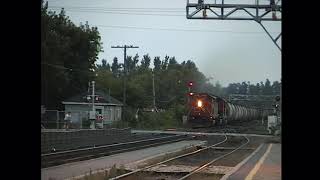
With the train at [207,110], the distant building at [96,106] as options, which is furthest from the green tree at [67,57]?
the train at [207,110]

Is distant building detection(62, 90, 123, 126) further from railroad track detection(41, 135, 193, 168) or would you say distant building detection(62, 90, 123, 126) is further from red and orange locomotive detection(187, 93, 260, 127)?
railroad track detection(41, 135, 193, 168)

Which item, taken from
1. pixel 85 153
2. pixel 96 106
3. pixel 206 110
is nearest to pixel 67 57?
pixel 96 106

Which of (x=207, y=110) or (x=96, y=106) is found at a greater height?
(x=96, y=106)

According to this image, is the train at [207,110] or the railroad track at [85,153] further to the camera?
the train at [207,110]

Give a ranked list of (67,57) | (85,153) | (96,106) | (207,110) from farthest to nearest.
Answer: (67,57)
(96,106)
(207,110)
(85,153)

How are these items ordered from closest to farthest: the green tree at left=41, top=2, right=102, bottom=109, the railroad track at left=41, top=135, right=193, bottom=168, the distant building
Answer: the railroad track at left=41, top=135, right=193, bottom=168 < the green tree at left=41, top=2, right=102, bottom=109 < the distant building

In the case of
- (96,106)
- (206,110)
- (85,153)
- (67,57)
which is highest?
(67,57)

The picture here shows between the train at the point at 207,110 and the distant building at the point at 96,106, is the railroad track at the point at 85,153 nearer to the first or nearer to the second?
the train at the point at 207,110

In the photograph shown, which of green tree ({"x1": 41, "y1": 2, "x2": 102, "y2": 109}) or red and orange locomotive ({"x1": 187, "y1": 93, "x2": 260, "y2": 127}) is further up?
green tree ({"x1": 41, "y1": 2, "x2": 102, "y2": 109})

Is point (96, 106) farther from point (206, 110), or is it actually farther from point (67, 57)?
point (206, 110)

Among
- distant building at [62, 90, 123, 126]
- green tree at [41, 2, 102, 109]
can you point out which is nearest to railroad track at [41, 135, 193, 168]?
distant building at [62, 90, 123, 126]

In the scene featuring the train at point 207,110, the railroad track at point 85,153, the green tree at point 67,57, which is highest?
the green tree at point 67,57

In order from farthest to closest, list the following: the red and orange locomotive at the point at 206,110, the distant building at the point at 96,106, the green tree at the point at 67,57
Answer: the distant building at the point at 96,106, the green tree at the point at 67,57, the red and orange locomotive at the point at 206,110
